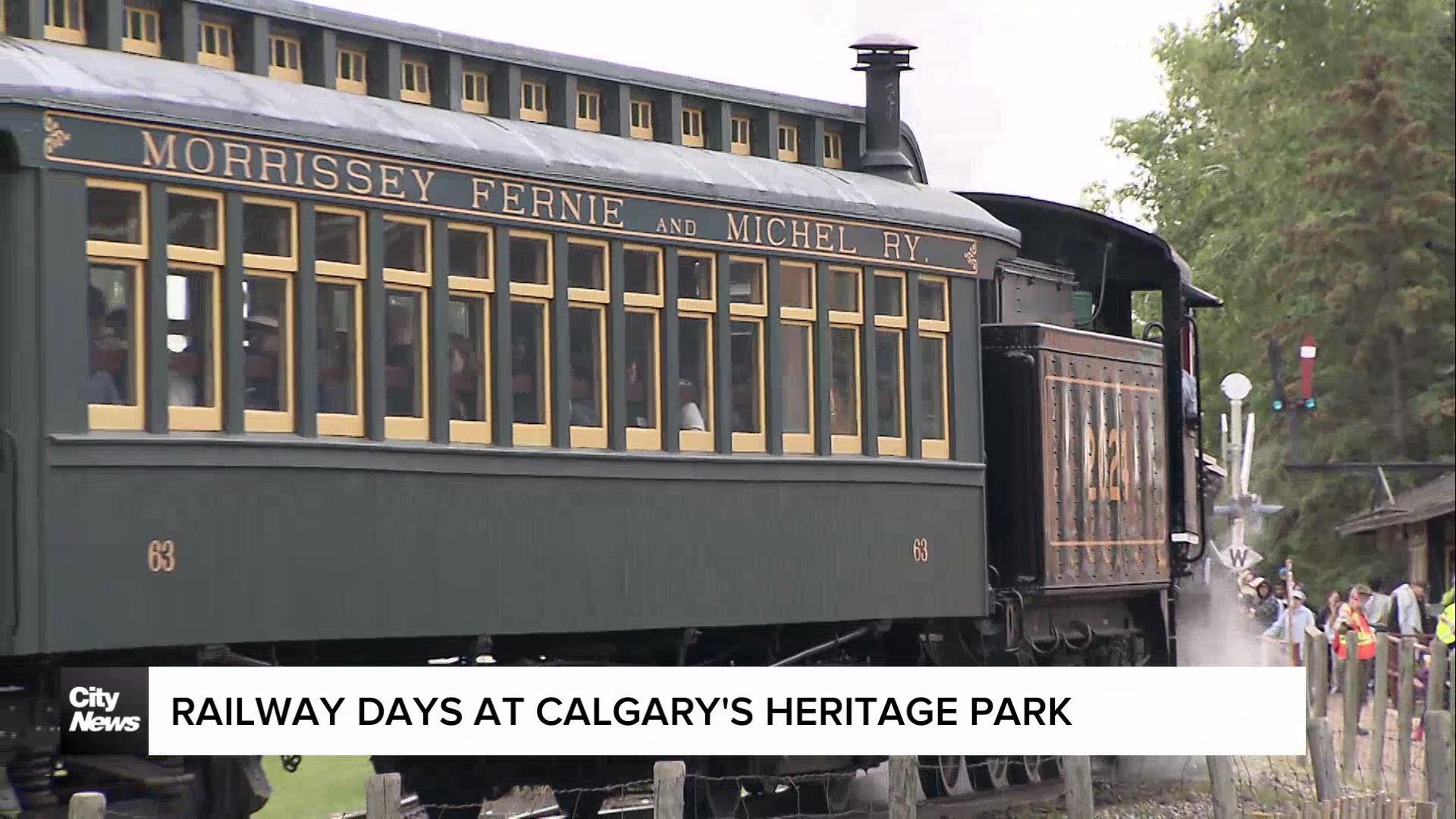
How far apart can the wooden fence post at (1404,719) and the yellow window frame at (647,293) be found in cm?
537

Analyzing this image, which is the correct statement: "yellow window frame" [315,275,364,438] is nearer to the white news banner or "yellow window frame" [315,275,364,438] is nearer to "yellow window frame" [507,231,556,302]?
"yellow window frame" [507,231,556,302]

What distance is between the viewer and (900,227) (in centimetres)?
1456

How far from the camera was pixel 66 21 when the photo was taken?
421 inches

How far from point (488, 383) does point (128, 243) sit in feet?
6.97

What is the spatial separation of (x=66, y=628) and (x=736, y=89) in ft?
→ 19.2

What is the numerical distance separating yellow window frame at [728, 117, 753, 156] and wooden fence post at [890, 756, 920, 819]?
4.08 metres

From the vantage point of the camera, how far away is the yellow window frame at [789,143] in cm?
1512

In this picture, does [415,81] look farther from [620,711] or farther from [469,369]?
[620,711]

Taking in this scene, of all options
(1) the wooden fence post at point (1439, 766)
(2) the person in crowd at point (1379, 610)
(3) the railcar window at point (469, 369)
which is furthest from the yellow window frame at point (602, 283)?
(2) the person in crowd at point (1379, 610)

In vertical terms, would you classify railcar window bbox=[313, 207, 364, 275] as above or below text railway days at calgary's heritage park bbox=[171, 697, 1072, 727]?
above

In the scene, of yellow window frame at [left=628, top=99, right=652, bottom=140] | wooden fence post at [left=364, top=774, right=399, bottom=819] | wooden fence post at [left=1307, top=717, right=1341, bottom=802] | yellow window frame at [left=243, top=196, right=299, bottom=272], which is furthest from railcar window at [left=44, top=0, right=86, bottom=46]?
wooden fence post at [left=1307, top=717, right=1341, bottom=802]

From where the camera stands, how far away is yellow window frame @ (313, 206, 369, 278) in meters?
11.0

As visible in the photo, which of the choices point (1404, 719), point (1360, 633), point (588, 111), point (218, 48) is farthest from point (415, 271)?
point (1360, 633)

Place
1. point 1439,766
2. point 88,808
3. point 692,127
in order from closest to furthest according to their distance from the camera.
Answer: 1. point 88,808
2. point 1439,766
3. point 692,127
